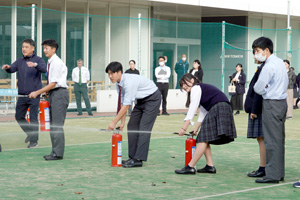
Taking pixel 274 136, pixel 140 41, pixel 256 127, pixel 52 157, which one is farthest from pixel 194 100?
pixel 140 41

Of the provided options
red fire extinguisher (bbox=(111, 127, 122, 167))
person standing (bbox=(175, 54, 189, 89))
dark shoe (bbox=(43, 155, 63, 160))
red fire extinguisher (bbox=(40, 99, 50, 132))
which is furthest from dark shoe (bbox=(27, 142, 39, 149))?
person standing (bbox=(175, 54, 189, 89))

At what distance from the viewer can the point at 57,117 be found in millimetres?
10141

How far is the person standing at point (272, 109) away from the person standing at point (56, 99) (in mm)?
3527

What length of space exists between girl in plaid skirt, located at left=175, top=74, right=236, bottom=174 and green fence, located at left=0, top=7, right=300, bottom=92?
37.9ft

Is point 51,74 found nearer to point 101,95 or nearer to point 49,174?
point 49,174

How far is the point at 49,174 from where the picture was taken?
8578 millimetres

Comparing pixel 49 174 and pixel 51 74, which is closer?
pixel 49 174

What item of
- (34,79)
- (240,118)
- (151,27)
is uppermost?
(151,27)

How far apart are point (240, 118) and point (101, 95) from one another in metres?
5.14

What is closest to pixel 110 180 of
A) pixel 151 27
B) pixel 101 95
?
pixel 101 95

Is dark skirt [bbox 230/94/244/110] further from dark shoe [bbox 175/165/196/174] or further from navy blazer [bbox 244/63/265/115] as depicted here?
navy blazer [bbox 244/63/265/115]

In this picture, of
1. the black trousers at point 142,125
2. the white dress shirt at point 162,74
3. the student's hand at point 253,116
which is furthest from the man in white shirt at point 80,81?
the student's hand at point 253,116

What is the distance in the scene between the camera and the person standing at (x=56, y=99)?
10.0 metres

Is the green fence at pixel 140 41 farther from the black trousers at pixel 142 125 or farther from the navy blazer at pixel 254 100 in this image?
the navy blazer at pixel 254 100
